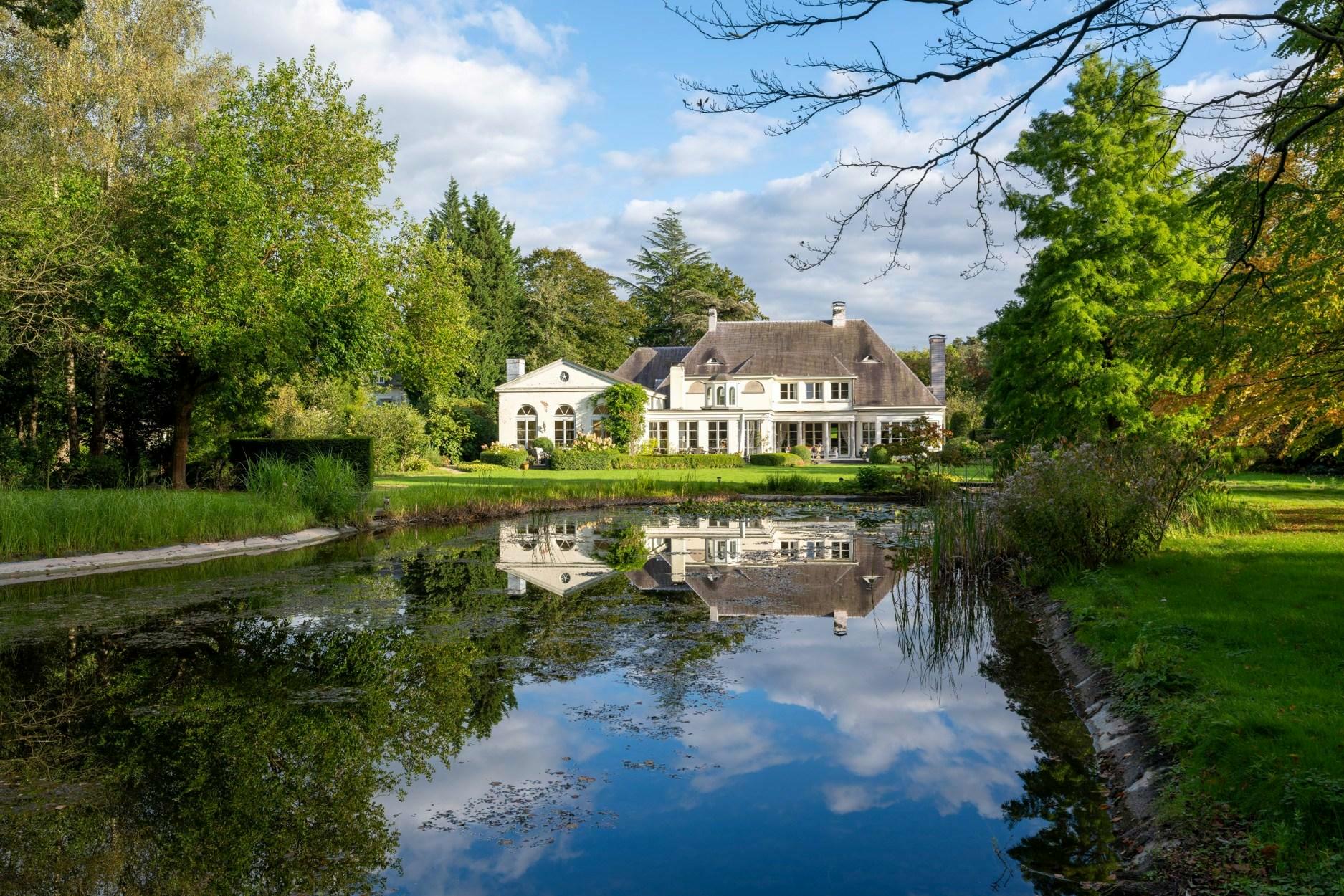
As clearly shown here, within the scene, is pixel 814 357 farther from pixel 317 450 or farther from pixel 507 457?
pixel 317 450

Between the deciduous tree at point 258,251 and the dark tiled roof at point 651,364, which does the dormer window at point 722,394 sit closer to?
the dark tiled roof at point 651,364

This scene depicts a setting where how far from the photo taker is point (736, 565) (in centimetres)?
1169

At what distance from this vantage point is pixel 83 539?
36.7ft

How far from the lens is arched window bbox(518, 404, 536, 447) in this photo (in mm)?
39094

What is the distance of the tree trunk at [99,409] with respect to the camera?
17125 millimetres

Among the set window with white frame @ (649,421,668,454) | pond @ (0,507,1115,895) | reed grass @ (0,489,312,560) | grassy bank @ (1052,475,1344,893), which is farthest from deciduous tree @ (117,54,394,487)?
window with white frame @ (649,421,668,454)

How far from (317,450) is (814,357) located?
27.3 meters

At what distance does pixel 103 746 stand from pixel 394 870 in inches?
90.8

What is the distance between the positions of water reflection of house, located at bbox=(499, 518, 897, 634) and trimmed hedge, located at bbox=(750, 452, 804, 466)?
18417mm

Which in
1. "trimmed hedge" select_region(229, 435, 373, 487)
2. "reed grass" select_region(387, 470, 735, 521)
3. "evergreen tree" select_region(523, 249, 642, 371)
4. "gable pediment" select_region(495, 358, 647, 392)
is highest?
"evergreen tree" select_region(523, 249, 642, 371)

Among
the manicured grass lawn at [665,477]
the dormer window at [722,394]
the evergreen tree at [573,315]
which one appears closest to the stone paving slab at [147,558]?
the manicured grass lawn at [665,477]

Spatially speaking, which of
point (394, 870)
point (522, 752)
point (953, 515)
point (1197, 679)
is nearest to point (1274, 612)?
point (1197, 679)

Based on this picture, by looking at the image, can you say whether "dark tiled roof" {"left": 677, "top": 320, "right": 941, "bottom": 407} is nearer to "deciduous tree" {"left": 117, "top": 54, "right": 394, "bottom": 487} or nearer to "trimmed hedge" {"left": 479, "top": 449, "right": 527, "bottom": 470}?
"trimmed hedge" {"left": 479, "top": 449, "right": 527, "bottom": 470}

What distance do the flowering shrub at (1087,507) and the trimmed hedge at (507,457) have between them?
84.6 feet
